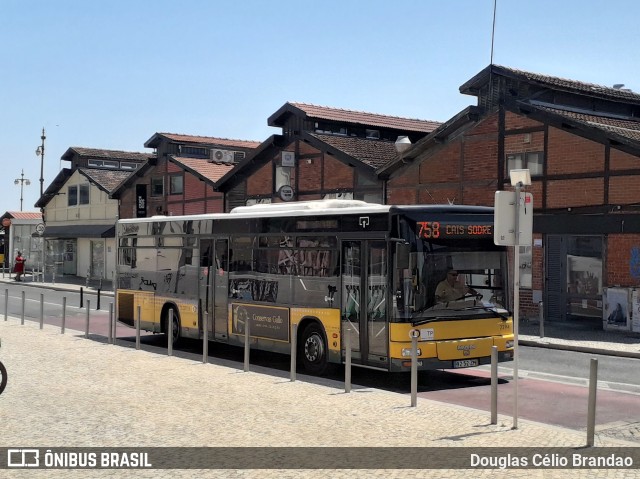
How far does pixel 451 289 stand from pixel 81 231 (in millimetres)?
41743

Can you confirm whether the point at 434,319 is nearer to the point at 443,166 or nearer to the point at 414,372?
the point at 414,372

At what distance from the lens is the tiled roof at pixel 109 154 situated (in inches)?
2132

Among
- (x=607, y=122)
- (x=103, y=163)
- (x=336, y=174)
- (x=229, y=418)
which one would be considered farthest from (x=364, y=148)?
(x=103, y=163)

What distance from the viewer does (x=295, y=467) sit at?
7375 mm

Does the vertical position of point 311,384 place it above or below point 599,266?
below

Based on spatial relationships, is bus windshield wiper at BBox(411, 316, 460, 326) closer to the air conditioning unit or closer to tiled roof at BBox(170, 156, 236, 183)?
tiled roof at BBox(170, 156, 236, 183)

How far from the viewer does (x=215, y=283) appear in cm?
1670

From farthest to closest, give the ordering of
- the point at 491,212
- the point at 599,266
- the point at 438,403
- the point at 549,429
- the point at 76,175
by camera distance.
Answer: the point at 76,175 < the point at 599,266 < the point at 491,212 < the point at 438,403 < the point at 549,429

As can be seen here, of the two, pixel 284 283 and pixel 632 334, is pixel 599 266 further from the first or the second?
pixel 284 283

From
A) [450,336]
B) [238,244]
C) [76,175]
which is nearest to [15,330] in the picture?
[238,244]

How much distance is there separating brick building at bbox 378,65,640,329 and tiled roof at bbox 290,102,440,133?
7.14 metres

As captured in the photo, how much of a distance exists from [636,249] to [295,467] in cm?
1634

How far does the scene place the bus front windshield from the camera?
41.0ft

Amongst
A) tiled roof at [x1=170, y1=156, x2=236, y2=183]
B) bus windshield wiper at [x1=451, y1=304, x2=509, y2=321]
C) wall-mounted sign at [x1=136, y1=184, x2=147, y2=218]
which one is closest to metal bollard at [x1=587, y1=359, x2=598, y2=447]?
bus windshield wiper at [x1=451, y1=304, x2=509, y2=321]
